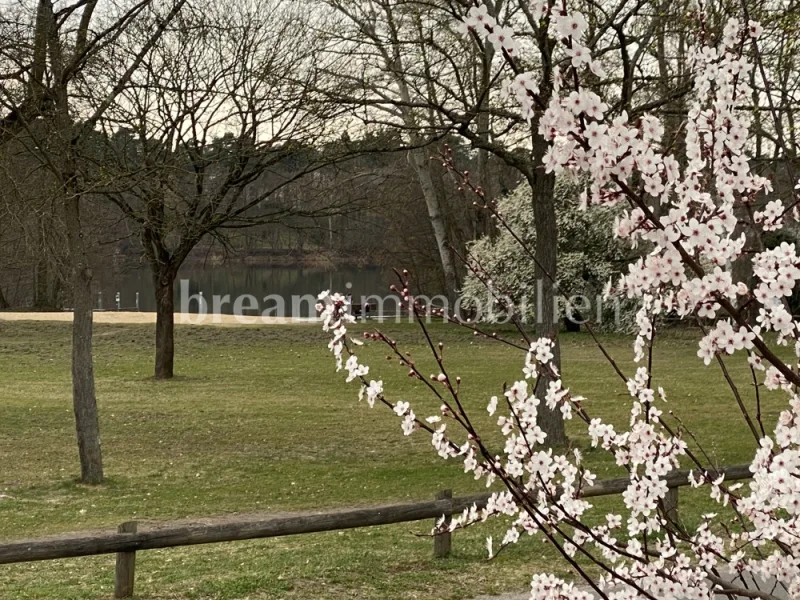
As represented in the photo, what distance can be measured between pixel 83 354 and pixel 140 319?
69.1ft

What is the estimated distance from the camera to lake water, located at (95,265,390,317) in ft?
146

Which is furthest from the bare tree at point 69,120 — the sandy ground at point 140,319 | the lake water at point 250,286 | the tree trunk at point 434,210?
the lake water at point 250,286

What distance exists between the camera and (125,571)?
6316 millimetres

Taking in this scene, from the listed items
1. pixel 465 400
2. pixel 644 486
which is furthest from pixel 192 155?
pixel 644 486

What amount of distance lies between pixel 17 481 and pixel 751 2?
9630 millimetres

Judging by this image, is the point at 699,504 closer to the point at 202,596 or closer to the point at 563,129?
the point at 202,596

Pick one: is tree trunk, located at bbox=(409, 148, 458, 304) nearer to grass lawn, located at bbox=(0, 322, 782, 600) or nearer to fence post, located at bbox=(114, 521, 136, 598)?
grass lawn, located at bbox=(0, 322, 782, 600)

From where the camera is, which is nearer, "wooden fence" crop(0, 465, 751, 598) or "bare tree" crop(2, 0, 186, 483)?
"wooden fence" crop(0, 465, 751, 598)

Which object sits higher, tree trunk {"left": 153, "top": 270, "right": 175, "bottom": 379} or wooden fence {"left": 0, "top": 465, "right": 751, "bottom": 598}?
tree trunk {"left": 153, "top": 270, "right": 175, "bottom": 379}

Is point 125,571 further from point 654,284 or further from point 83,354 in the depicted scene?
point 83,354

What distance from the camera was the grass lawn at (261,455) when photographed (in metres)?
7.08

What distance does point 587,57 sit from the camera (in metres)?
1.90

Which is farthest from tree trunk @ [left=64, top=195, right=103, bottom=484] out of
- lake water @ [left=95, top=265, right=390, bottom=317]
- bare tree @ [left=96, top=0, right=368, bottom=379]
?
lake water @ [left=95, top=265, right=390, bottom=317]

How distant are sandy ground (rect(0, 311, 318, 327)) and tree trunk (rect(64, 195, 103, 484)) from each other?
1922 cm
